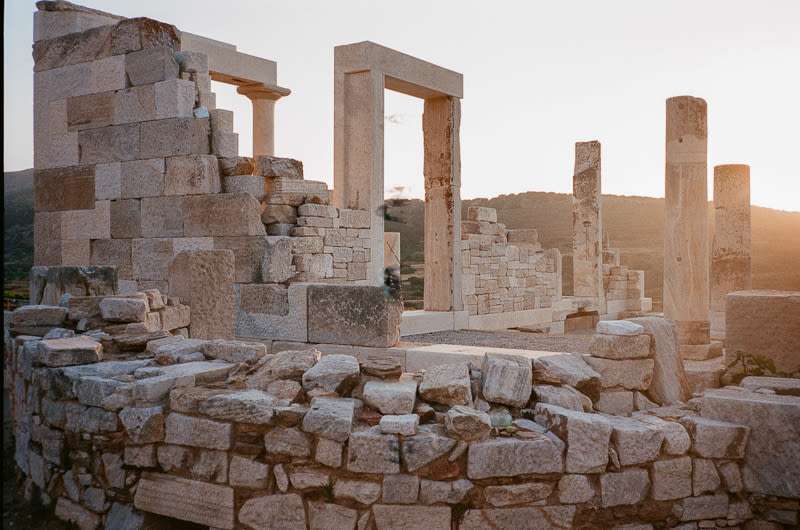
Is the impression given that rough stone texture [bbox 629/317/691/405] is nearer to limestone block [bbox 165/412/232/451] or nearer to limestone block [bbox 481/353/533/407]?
limestone block [bbox 481/353/533/407]

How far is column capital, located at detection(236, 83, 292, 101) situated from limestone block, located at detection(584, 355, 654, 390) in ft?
28.8

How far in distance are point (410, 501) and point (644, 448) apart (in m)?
1.51

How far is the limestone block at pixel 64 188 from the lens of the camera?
9.87 m

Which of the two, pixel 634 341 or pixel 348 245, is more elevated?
pixel 348 245

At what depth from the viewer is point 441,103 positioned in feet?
45.7

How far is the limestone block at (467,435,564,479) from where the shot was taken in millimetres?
4297

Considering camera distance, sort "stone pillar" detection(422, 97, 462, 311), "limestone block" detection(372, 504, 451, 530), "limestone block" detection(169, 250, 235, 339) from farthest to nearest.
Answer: "stone pillar" detection(422, 97, 462, 311) < "limestone block" detection(169, 250, 235, 339) < "limestone block" detection(372, 504, 451, 530)

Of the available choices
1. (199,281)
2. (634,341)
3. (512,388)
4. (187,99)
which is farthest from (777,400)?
(187,99)

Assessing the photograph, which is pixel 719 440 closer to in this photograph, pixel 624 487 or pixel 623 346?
pixel 624 487

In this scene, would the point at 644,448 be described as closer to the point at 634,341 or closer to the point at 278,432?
the point at 634,341

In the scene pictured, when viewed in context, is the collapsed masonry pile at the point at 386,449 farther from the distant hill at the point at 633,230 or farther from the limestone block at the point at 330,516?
the distant hill at the point at 633,230

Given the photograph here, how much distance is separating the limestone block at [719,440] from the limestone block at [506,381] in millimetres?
1103

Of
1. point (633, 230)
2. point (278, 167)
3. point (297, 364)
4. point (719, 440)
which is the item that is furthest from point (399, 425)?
point (633, 230)

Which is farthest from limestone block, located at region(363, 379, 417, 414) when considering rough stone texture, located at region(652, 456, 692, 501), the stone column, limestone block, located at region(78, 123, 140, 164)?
the stone column
